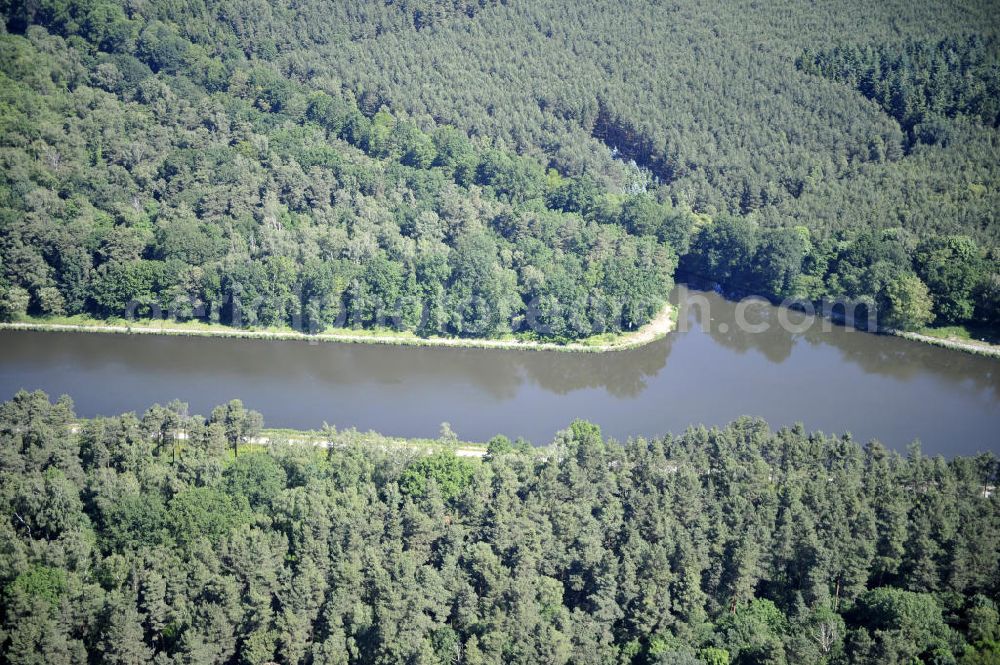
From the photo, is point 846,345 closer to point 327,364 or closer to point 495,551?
point 327,364

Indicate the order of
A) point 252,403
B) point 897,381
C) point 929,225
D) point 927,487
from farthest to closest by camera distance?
point 929,225, point 897,381, point 252,403, point 927,487

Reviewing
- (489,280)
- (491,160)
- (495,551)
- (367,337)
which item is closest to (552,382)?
(489,280)

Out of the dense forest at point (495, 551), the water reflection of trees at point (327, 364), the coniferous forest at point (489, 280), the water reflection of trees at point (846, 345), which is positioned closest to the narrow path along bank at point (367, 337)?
the water reflection of trees at point (327, 364)

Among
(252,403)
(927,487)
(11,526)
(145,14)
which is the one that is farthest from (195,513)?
(145,14)

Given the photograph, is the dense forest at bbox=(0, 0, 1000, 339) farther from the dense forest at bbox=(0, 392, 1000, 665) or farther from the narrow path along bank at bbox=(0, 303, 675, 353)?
the dense forest at bbox=(0, 392, 1000, 665)

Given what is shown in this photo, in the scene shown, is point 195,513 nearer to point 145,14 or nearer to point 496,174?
point 496,174

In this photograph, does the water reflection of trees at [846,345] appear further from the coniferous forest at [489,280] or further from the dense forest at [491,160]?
the dense forest at [491,160]
